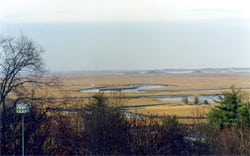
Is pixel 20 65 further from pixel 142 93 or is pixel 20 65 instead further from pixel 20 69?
pixel 142 93

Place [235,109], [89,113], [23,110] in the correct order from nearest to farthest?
[23,110], [89,113], [235,109]

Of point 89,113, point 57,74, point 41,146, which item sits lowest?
point 41,146

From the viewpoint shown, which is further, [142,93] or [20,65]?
[142,93]

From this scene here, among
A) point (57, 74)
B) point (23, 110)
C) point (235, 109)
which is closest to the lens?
point (23, 110)

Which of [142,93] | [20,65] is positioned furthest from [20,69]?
[142,93]

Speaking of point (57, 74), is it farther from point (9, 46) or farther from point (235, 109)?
point (235, 109)

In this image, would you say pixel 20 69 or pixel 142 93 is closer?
pixel 20 69

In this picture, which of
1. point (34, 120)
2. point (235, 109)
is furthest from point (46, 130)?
point (235, 109)

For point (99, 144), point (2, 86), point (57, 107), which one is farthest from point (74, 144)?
point (2, 86)

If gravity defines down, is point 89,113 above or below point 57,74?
below

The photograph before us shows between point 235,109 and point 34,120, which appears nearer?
point 34,120
